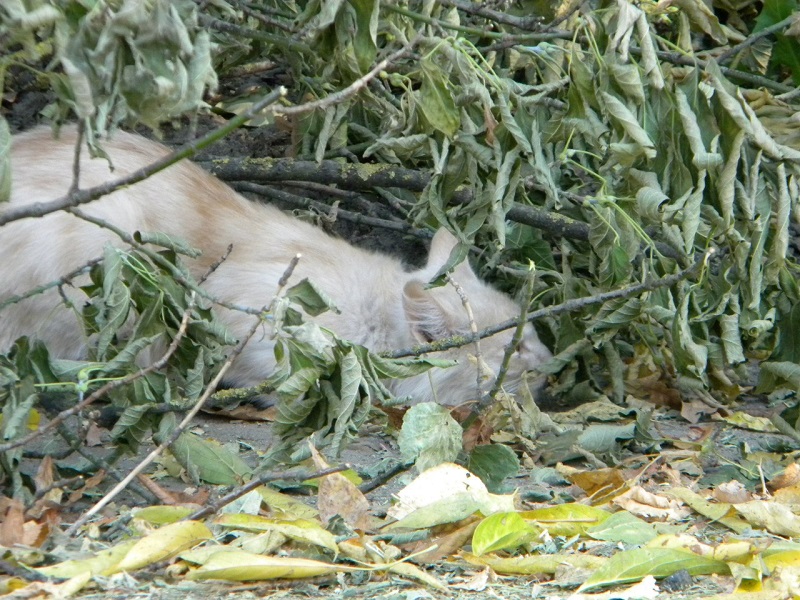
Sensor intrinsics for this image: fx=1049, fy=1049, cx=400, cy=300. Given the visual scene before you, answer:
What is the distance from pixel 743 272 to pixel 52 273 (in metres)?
2.68

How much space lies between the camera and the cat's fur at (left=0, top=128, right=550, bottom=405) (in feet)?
14.2


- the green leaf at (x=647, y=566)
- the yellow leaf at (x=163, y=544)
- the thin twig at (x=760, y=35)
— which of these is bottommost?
the yellow leaf at (x=163, y=544)

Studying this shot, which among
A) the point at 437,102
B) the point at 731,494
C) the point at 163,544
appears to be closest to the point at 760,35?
the point at 437,102

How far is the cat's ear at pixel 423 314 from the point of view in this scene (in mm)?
4824

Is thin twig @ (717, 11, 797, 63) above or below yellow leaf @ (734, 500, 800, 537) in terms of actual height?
above

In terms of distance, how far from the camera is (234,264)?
4949mm

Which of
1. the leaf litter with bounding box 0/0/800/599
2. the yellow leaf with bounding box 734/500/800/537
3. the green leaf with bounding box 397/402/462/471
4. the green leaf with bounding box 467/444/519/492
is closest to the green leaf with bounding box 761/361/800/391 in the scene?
the leaf litter with bounding box 0/0/800/599

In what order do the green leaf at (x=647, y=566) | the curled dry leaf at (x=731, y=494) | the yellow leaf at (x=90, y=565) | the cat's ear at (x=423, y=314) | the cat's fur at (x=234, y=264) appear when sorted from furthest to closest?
the cat's ear at (x=423, y=314), the cat's fur at (x=234, y=264), the curled dry leaf at (x=731, y=494), the green leaf at (x=647, y=566), the yellow leaf at (x=90, y=565)

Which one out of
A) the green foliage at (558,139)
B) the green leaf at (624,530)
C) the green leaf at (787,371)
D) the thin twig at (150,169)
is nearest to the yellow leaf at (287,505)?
the green foliage at (558,139)

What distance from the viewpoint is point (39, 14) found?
2129 millimetres

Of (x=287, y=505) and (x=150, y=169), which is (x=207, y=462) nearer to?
(x=287, y=505)

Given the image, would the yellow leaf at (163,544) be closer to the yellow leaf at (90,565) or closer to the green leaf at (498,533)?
the yellow leaf at (90,565)

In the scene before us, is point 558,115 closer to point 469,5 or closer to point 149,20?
point 469,5

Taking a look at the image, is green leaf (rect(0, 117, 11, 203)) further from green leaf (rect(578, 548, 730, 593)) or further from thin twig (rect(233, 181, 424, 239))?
thin twig (rect(233, 181, 424, 239))
